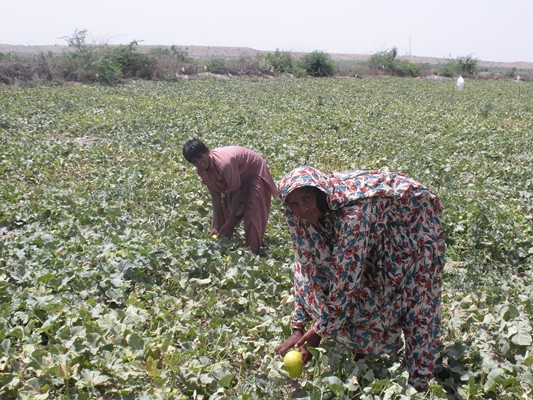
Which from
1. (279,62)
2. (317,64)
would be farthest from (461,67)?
(279,62)

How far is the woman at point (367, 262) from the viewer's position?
2.65 metres

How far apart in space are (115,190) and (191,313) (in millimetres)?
3447

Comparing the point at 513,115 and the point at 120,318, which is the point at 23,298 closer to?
the point at 120,318

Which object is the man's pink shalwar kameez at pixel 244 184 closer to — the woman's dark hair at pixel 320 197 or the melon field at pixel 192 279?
the melon field at pixel 192 279

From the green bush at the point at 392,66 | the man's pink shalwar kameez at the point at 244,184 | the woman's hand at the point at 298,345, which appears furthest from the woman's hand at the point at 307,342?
the green bush at the point at 392,66

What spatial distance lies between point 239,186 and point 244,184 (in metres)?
0.18

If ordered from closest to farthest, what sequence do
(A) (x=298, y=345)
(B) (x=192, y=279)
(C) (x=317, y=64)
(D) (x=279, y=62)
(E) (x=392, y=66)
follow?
(A) (x=298, y=345), (B) (x=192, y=279), (D) (x=279, y=62), (C) (x=317, y=64), (E) (x=392, y=66)

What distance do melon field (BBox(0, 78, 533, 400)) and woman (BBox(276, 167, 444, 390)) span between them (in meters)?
0.19

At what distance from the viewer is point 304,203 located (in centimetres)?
262

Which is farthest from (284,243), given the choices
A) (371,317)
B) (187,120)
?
(187,120)

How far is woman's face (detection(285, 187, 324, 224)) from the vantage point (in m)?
2.60

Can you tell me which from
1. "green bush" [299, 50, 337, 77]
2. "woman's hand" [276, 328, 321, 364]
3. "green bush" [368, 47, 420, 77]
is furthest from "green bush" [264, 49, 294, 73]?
"woman's hand" [276, 328, 321, 364]

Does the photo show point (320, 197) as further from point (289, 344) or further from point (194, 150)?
point (194, 150)

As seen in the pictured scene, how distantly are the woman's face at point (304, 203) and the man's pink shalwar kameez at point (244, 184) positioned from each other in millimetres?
2395
